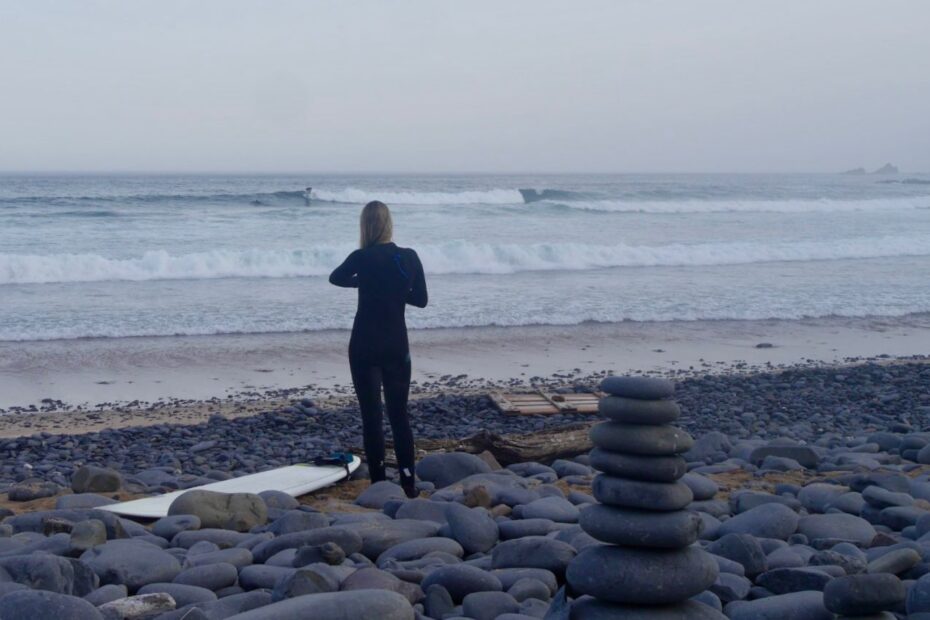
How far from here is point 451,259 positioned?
2566 centimetres

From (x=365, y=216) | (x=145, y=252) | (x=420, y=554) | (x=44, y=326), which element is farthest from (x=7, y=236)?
(x=420, y=554)

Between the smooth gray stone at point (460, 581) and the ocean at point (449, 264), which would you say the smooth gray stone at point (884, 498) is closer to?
the smooth gray stone at point (460, 581)

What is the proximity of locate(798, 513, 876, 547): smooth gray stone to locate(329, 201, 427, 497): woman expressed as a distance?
258cm

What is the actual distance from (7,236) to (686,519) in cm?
2991

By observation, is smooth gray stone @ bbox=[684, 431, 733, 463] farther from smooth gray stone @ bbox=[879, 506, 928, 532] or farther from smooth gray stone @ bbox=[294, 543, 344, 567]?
smooth gray stone @ bbox=[294, 543, 344, 567]

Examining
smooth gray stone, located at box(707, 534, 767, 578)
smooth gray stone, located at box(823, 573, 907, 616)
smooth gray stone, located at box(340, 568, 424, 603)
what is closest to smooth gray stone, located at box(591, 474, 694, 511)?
smooth gray stone, located at box(823, 573, 907, 616)

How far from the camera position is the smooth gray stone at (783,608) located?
3.93 m

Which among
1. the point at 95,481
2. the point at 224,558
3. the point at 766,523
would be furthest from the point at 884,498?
the point at 95,481

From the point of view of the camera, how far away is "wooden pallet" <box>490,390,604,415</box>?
1026 cm

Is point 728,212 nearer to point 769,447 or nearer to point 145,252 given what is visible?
point 145,252

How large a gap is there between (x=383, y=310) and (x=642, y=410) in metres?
3.16

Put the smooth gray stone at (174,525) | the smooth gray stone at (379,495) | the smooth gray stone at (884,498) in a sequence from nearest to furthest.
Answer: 1. the smooth gray stone at (174,525)
2. the smooth gray stone at (884,498)
3. the smooth gray stone at (379,495)

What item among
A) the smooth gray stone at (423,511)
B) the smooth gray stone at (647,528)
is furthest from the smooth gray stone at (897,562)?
the smooth gray stone at (423,511)

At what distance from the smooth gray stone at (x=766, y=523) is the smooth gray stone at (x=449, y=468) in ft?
7.20
